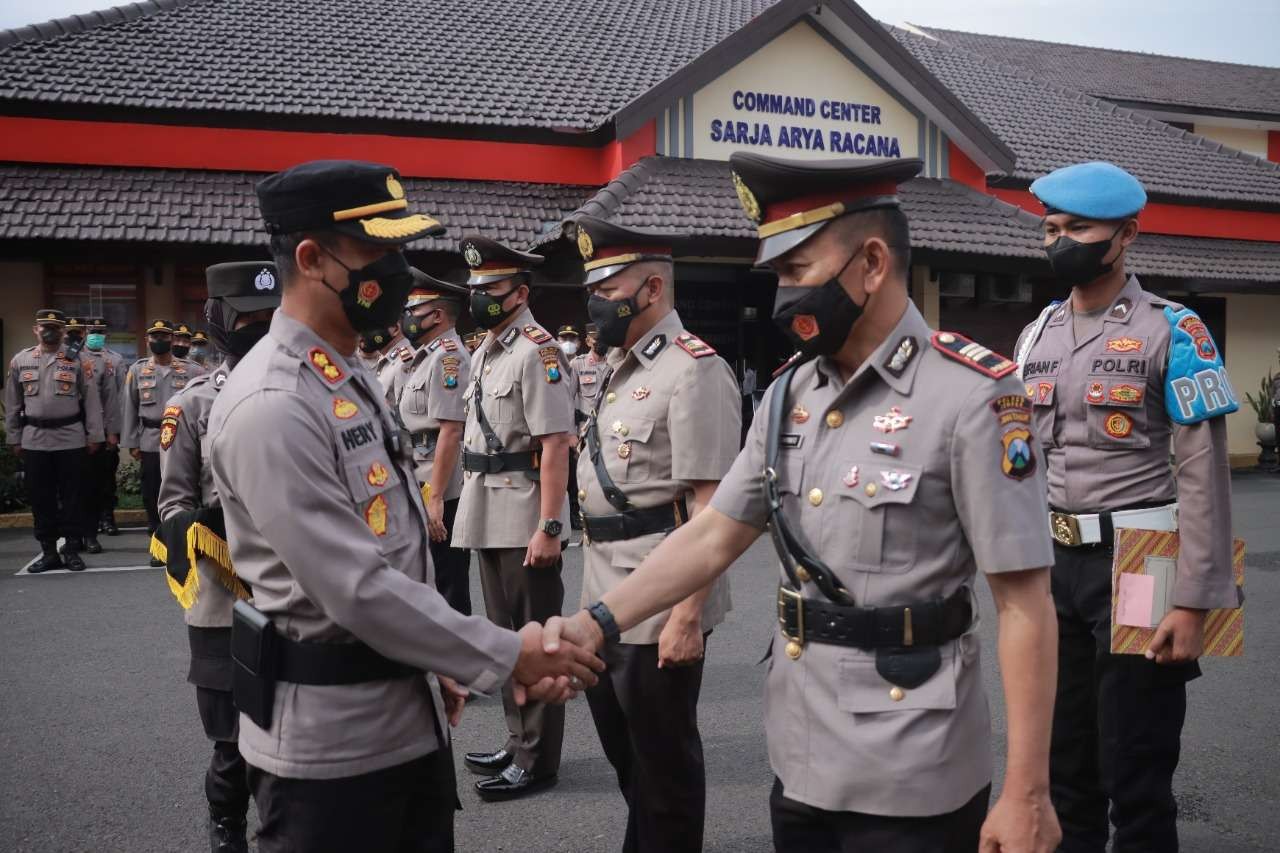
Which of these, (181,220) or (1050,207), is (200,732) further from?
(181,220)

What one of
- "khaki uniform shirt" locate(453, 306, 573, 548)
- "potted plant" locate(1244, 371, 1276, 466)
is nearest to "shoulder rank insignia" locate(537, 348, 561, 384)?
"khaki uniform shirt" locate(453, 306, 573, 548)

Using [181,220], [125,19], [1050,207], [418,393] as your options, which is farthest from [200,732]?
[125,19]

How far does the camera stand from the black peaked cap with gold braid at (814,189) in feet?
6.96

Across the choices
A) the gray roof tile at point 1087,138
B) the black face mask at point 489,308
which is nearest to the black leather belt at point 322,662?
the black face mask at point 489,308

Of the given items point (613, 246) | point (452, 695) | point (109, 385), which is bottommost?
point (109, 385)

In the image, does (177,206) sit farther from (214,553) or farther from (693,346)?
(693,346)

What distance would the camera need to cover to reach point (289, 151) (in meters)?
13.2

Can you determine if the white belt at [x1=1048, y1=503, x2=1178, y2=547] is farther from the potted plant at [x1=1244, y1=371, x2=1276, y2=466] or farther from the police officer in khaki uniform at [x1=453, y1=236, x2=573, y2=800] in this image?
the potted plant at [x1=1244, y1=371, x2=1276, y2=466]

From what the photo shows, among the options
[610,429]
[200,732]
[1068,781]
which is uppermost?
[610,429]

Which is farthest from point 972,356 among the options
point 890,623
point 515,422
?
point 515,422

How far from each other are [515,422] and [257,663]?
2641 mm

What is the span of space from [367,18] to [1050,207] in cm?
1482

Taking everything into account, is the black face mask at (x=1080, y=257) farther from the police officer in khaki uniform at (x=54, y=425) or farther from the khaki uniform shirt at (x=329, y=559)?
the police officer in khaki uniform at (x=54, y=425)

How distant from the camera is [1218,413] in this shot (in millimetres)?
3047
